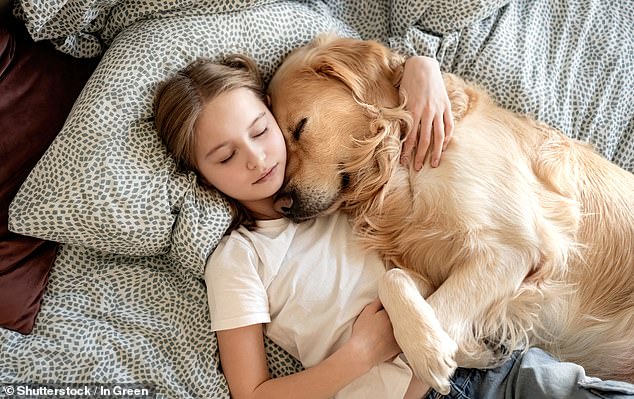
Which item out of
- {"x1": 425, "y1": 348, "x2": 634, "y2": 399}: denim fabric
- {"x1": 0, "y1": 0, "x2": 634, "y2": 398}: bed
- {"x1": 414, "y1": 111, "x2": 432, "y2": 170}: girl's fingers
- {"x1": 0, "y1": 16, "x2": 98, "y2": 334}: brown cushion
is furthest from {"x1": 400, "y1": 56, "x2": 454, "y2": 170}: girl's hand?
{"x1": 0, "y1": 16, "x2": 98, "y2": 334}: brown cushion

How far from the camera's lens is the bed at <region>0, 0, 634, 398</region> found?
2025 millimetres

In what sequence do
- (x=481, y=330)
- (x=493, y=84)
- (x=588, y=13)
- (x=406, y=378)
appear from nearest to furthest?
(x=406, y=378)
(x=481, y=330)
(x=493, y=84)
(x=588, y=13)

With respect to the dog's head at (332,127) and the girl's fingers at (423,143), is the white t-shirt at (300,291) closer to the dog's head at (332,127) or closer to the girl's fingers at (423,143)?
the dog's head at (332,127)

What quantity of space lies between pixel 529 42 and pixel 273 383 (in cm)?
167

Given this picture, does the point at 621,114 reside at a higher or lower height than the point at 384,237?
higher

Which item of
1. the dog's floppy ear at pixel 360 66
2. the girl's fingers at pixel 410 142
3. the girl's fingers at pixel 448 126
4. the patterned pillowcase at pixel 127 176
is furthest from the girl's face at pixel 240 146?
the girl's fingers at pixel 448 126

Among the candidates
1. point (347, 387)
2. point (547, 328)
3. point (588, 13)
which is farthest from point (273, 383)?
point (588, 13)

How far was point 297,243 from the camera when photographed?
85.9 inches

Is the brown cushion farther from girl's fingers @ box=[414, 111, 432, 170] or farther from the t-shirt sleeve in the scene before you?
girl's fingers @ box=[414, 111, 432, 170]

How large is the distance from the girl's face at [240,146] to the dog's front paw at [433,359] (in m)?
0.67

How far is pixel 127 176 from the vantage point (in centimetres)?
207

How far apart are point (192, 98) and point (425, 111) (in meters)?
0.76

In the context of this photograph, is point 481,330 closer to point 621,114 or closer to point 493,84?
point 493,84

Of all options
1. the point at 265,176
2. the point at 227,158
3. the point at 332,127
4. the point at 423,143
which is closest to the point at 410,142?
the point at 423,143
